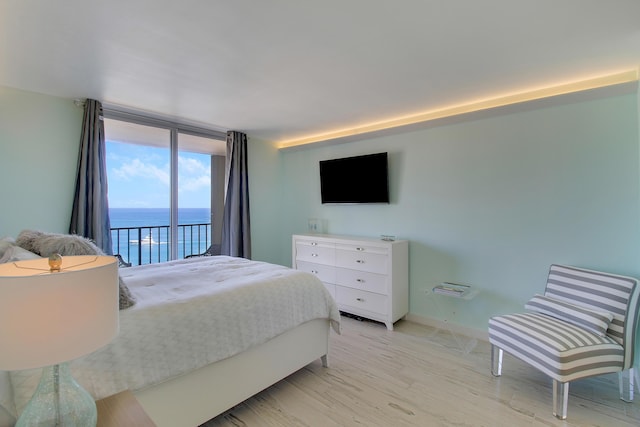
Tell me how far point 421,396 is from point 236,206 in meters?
3.12

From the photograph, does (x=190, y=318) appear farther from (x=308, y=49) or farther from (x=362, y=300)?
(x=362, y=300)

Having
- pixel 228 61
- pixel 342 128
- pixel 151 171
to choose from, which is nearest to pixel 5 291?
pixel 228 61

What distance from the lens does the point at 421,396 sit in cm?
221

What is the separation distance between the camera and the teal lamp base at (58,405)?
913 millimetres

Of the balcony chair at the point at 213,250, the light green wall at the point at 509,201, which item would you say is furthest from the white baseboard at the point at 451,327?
the balcony chair at the point at 213,250

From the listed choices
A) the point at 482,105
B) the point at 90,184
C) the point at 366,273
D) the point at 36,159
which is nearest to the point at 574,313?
the point at 366,273

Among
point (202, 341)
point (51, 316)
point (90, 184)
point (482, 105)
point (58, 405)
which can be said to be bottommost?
point (202, 341)

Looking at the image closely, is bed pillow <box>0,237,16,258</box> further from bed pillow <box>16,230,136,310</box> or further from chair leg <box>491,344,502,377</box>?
chair leg <box>491,344,502,377</box>

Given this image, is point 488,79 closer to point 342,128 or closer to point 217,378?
point 342,128

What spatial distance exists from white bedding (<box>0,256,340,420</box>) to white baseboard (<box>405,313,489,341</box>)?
1445 millimetres

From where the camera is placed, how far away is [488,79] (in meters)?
2.53

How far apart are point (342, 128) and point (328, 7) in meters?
2.56

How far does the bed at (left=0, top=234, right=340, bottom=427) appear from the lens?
1.43 metres

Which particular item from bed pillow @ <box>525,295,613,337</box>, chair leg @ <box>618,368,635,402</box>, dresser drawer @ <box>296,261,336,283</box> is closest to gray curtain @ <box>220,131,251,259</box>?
dresser drawer @ <box>296,261,336,283</box>
